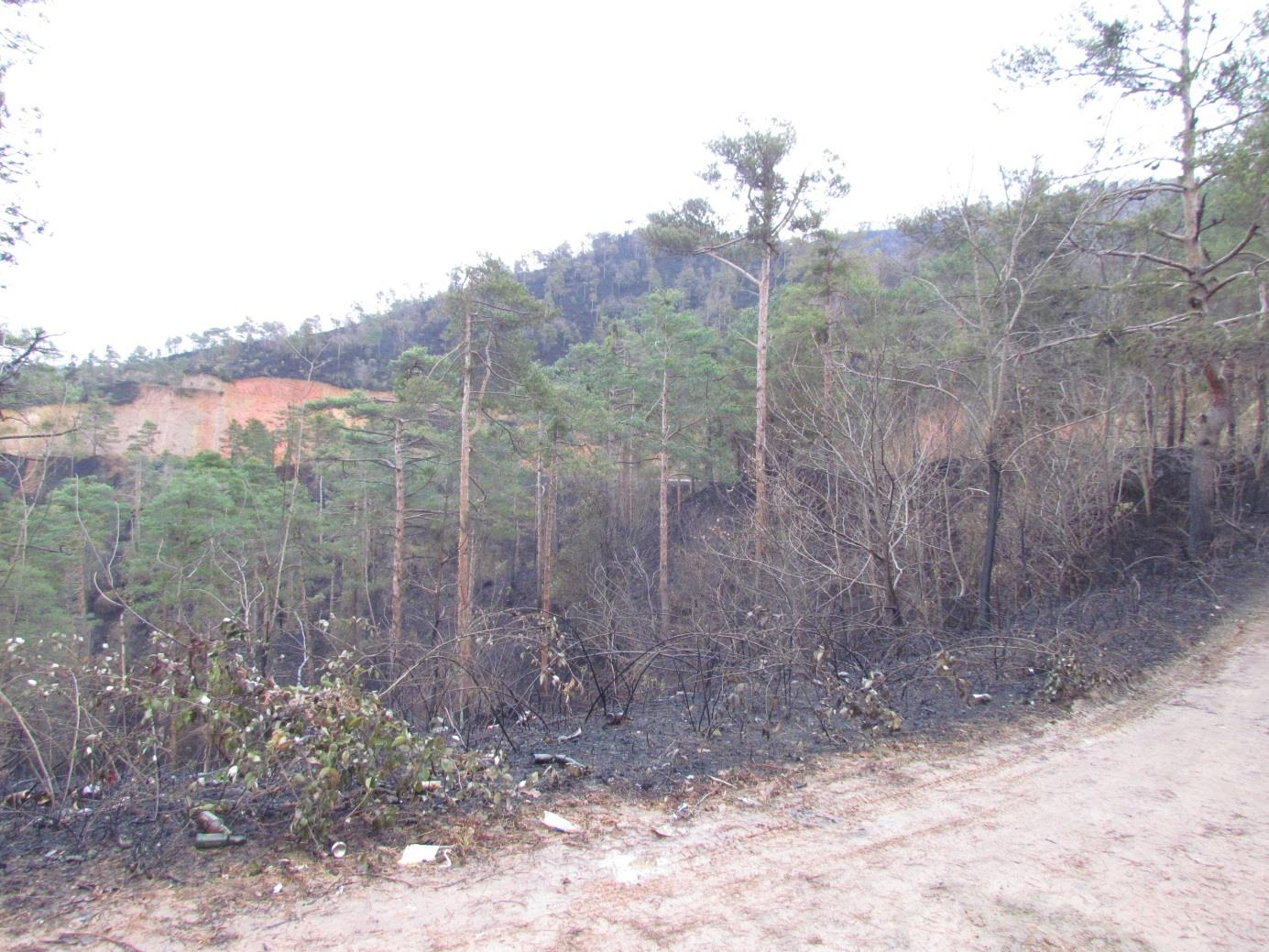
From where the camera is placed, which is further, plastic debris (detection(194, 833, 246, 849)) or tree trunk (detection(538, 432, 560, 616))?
tree trunk (detection(538, 432, 560, 616))

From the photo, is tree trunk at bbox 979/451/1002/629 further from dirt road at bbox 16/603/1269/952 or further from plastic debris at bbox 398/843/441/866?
plastic debris at bbox 398/843/441/866

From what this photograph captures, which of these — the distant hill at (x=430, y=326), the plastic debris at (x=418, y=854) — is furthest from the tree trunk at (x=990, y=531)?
the distant hill at (x=430, y=326)

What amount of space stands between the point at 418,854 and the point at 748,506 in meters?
14.4

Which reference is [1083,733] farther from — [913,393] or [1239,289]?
[1239,289]

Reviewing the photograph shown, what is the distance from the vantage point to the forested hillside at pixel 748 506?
5184mm

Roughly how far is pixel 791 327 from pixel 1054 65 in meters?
9.58

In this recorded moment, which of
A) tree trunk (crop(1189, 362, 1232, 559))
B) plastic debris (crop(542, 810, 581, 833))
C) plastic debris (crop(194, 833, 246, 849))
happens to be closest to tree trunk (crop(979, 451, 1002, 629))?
tree trunk (crop(1189, 362, 1232, 559))

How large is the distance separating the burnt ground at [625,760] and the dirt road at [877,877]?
0.30 metres

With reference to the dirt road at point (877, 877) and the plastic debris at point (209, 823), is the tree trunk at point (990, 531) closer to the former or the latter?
the dirt road at point (877, 877)

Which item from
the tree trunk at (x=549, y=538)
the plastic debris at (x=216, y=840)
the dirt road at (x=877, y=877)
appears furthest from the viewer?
the tree trunk at (x=549, y=538)

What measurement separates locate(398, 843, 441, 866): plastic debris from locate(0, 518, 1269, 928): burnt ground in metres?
0.07

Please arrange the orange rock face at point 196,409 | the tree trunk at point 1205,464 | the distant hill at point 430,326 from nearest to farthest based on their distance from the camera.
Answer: the tree trunk at point 1205,464, the orange rock face at point 196,409, the distant hill at point 430,326

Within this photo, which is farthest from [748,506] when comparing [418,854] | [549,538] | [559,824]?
[418,854]

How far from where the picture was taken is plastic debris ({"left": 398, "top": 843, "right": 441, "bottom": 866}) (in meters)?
3.31
